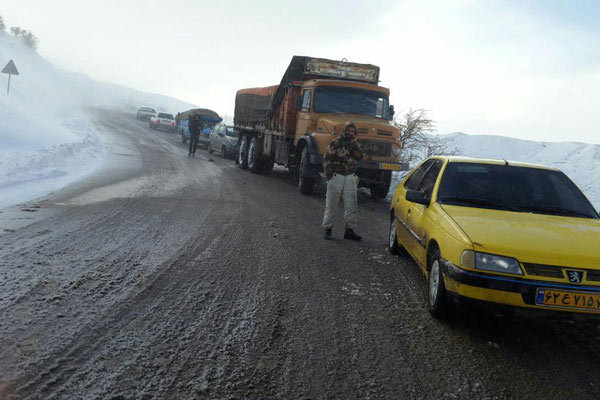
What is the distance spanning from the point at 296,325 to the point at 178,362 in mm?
1081

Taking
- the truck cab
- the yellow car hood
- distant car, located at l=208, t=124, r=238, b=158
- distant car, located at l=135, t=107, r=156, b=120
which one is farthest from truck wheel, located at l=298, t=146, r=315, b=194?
distant car, located at l=135, t=107, r=156, b=120

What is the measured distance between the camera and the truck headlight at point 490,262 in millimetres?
3637

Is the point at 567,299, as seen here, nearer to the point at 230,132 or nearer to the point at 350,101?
the point at 350,101

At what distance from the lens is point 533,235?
155 inches

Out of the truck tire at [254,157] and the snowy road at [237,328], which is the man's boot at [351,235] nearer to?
the snowy road at [237,328]

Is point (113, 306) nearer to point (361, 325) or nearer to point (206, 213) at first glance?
point (361, 325)

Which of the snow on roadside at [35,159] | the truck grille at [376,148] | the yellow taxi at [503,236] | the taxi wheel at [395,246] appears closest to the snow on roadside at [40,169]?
the snow on roadside at [35,159]

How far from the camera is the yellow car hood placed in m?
3.63

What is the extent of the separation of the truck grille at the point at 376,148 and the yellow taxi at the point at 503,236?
5.53 m

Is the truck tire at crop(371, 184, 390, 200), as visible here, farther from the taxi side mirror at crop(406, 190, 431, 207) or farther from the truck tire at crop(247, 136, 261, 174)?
the taxi side mirror at crop(406, 190, 431, 207)

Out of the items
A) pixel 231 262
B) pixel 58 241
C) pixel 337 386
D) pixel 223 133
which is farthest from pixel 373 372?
pixel 223 133

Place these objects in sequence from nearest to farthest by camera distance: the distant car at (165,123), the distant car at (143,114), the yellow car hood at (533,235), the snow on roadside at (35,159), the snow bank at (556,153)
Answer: the yellow car hood at (533,235), the snow on roadside at (35,159), the snow bank at (556,153), the distant car at (165,123), the distant car at (143,114)

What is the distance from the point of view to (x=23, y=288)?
13.2 feet

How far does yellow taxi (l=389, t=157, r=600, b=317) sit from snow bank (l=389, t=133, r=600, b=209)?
1988 centimetres
